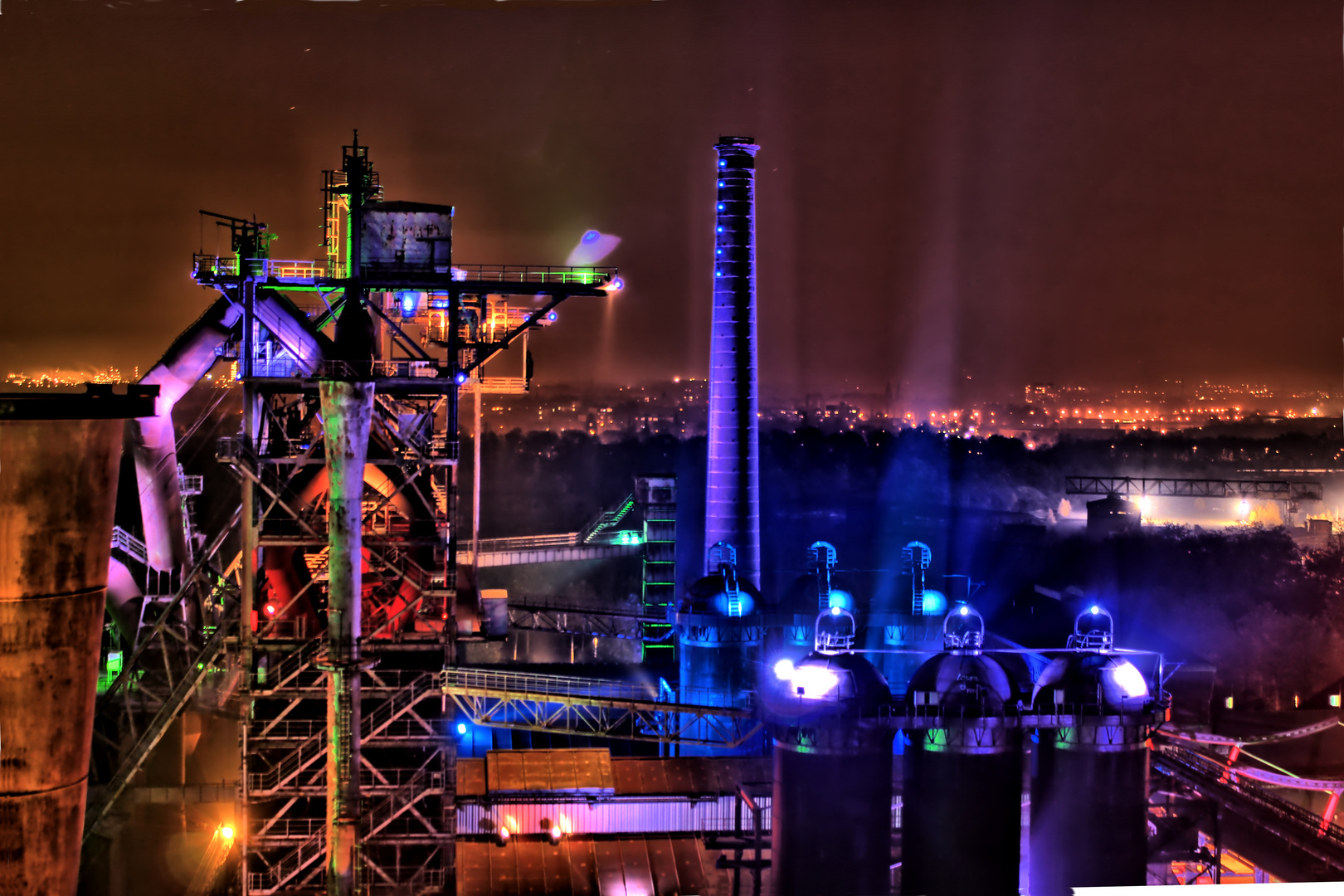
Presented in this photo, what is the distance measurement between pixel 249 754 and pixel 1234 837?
62.2 ft

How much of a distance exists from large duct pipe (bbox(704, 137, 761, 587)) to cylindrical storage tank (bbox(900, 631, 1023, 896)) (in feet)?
39.2

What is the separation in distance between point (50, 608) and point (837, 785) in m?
11.1

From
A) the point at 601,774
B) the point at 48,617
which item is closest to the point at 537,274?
the point at 601,774

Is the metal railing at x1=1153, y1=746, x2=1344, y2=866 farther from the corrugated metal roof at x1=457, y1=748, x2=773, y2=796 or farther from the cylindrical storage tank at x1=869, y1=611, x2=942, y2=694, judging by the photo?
the corrugated metal roof at x1=457, y1=748, x2=773, y2=796

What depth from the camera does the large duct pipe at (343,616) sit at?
14.9m

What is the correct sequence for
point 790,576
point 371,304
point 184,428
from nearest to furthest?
point 371,304, point 184,428, point 790,576

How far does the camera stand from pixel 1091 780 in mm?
16875

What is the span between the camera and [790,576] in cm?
4853

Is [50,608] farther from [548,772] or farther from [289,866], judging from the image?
[548,772]

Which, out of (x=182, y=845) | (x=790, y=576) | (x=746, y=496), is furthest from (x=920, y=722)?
(x=790, y=576)

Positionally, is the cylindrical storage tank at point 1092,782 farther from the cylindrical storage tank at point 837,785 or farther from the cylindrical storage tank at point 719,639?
the cylindrical storage tank at point 719,639

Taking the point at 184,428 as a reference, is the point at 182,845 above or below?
below

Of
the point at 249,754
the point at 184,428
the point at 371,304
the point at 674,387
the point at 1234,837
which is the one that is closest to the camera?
the point at 249,754

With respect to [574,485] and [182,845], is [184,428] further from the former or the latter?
[574,485]
